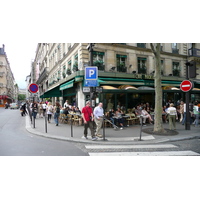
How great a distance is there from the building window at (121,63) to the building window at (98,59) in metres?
1.66

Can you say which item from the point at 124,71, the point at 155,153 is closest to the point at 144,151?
the point at 155,153

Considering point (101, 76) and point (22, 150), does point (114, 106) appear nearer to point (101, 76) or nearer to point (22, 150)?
point (101, 76)

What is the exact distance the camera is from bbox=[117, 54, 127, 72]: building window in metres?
13.5

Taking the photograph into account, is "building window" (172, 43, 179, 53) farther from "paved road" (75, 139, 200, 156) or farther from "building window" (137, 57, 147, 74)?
"paved road" (75, 139, 200, 156)

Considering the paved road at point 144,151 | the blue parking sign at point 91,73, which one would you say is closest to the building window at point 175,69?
the paved road at point 144,151

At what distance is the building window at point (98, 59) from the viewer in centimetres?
1232

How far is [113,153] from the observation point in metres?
4.81

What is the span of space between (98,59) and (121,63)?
224cm

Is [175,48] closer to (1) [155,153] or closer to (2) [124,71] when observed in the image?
(2) [124,71]

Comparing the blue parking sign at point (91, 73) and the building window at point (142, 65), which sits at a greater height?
the building window at point (142, 65)

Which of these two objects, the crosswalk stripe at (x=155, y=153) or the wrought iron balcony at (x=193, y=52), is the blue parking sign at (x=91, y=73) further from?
the wrought iron balcony at (x=193, y=52)

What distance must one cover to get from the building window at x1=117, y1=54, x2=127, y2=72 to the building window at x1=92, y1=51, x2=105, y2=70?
5.44 feet

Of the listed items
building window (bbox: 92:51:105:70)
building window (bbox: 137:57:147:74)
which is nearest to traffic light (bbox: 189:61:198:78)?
building window (bbox: 137:57:147:74)

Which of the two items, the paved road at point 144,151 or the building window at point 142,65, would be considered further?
the building window at point 142,65
